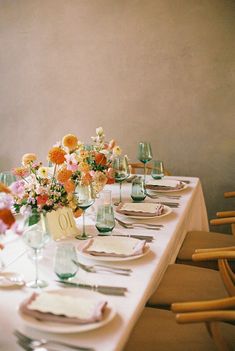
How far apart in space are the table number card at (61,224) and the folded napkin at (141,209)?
16.5 inches

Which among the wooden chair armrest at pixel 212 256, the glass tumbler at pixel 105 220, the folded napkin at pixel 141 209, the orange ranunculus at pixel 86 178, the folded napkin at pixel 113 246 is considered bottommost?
the wooden chair armrest at pixel 212 256

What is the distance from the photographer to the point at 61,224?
81.5 inches

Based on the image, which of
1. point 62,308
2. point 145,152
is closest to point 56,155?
point 62,308

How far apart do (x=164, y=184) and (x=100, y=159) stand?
0.74 meters

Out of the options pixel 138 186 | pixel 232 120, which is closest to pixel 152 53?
pixel 232 120

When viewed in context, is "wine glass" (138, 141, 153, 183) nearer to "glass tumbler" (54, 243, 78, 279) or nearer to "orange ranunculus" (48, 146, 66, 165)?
"orange ranunculus" (48, 146, 66, 165)

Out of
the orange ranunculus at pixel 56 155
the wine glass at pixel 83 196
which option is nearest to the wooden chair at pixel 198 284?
the wine glass at pixel 83 196

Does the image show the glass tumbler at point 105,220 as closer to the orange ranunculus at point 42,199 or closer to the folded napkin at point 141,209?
the orange ranunculus at point 42,199

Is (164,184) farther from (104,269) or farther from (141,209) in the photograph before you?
(104,269)

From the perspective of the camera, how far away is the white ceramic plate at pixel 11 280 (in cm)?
155

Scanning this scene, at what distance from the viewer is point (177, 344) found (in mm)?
1682

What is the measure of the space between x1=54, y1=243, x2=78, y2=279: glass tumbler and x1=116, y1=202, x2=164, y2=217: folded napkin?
907 millimetres

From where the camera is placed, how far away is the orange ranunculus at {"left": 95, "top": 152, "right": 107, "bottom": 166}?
102 inches

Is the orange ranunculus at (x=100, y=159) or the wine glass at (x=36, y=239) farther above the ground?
the orange ranunculus at (x=100, y=159)
